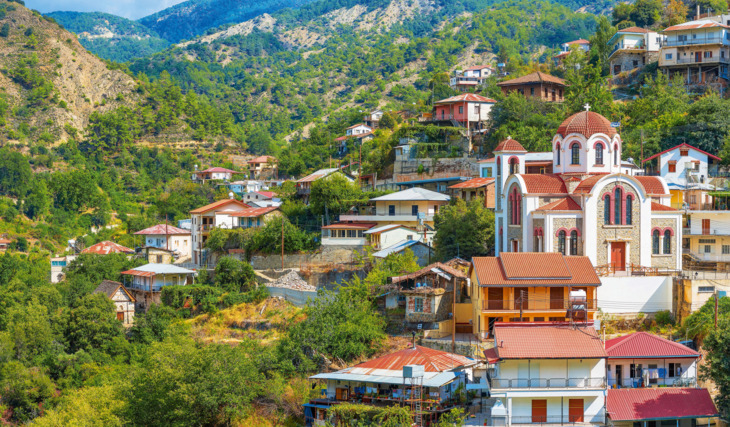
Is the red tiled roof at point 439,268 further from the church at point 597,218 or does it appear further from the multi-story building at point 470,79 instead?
the multi-story building at point 470,79

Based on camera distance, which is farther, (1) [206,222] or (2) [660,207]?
(1) [206,222]

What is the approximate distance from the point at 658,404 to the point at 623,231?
11.8 metres

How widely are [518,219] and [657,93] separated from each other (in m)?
26.8

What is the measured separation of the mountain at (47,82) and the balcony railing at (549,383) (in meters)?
95.5

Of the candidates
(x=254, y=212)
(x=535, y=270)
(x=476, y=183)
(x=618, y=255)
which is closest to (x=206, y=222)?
(x=254, y=212)

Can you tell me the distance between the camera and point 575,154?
44.4m

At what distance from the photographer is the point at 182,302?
53.7 metres

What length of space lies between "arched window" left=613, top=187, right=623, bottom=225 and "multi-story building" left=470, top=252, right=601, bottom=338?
5079 millimetres

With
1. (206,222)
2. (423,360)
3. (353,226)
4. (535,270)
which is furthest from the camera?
(206,222)

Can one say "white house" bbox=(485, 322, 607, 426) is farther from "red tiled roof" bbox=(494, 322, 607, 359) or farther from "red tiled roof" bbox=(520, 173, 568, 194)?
"red tiled roof" bbox=(520, 173, 568, 194)

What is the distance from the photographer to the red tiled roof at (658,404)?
30.0 metres

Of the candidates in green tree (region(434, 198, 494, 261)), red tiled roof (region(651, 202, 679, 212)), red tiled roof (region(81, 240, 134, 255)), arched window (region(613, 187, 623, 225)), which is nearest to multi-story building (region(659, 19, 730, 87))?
green tree (region(434, 198, 494, 261))

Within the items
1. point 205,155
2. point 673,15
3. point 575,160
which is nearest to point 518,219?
point 575,160

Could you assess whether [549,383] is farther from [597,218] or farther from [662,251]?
[662,251]
